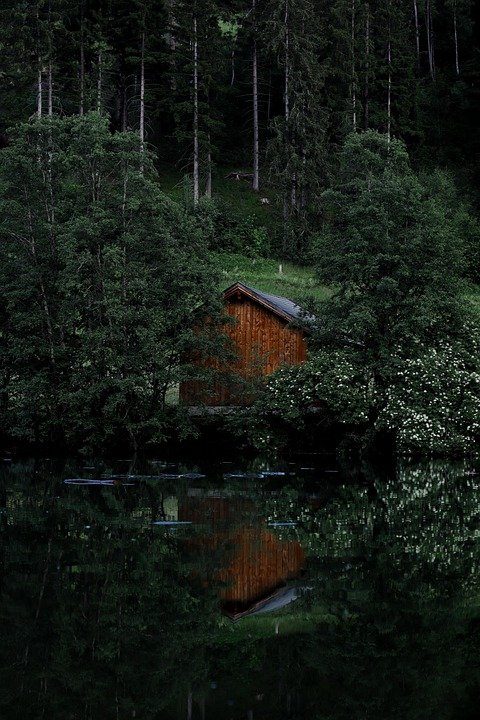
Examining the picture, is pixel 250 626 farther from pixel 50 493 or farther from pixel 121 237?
pixel 121 237

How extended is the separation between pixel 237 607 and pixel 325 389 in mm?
18479

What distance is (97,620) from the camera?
9.46 meters

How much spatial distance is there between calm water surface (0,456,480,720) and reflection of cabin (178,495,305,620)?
37 millimetres

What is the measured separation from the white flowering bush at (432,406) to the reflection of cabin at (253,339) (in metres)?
4.92

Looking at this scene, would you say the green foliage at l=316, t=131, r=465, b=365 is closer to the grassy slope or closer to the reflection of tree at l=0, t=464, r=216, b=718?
the grassy slope

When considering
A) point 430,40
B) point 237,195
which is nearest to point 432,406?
point 237,195

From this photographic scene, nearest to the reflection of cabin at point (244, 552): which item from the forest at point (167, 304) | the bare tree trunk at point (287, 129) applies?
the forest at point (167, 304)

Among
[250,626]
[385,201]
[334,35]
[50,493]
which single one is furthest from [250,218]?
[250,626]

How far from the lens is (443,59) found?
8156 centimetres

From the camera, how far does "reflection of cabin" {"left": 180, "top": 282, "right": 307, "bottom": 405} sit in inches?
1300

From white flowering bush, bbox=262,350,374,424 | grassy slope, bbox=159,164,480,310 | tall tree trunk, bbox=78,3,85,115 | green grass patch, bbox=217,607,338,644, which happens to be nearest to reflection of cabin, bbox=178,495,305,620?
green grass patch, bbox=217,607,338,644

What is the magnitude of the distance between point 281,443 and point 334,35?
3786cm

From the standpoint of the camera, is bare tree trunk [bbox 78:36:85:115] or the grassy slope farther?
bare tree trunk [bbox 78:36:85:115]

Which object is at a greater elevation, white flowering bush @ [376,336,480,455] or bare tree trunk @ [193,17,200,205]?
bare tree trunk @ [193,17,200,205]
